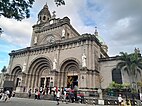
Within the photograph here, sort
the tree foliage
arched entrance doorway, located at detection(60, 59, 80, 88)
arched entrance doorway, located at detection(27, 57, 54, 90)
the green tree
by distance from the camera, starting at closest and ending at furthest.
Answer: the tree foliage < the green tree < arched entrance doorway, located at detection(60, 59, 80, 88) < arched entrance doorway, located at detection(27, 57, 54, 90)

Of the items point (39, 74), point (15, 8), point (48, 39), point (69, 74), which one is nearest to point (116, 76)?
point (69, 74)

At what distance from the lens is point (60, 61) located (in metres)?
29.7

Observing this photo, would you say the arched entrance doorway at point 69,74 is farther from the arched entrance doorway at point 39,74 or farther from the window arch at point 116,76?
the window arch at point 116,76

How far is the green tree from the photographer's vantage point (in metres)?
26.0

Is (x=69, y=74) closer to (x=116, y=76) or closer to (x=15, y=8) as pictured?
(x=116, y=76)

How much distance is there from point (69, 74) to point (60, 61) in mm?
3138

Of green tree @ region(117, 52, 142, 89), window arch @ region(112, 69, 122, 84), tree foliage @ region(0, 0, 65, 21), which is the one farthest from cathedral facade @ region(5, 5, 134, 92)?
tree foliage @ region(0, 0, 65, 21)

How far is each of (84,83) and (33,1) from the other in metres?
19.4

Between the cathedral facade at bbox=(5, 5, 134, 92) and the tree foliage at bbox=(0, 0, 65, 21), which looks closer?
the tree foliage at bbox=(0, 0, 65, 21)

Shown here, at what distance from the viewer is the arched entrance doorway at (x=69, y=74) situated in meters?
28.9

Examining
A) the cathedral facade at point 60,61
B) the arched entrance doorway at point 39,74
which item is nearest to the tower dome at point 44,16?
the cathedral facade at point 60,61

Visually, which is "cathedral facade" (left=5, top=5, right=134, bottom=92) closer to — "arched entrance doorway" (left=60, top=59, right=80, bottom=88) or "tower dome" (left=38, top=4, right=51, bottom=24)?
"arched entrance doorway" (left=60, top=59, right=80, bottom=88)

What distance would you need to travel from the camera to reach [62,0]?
8.05 meters

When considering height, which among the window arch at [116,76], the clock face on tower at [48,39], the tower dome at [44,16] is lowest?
the window arch at [116,76]
